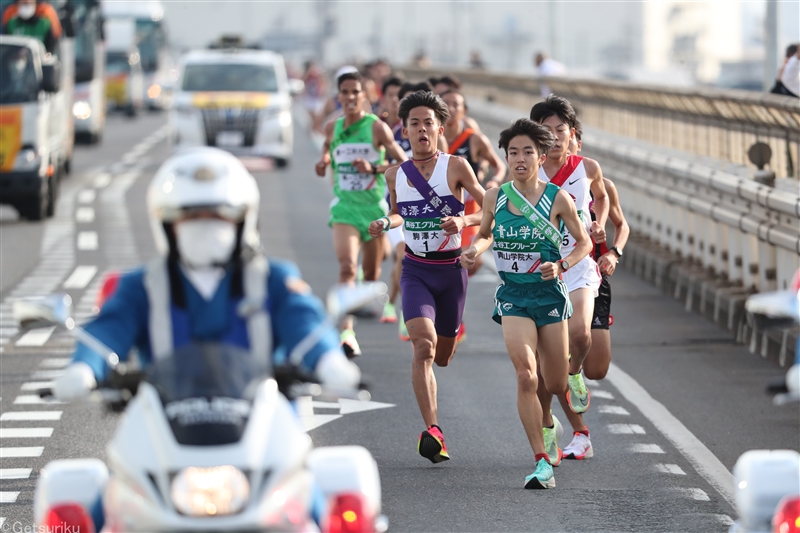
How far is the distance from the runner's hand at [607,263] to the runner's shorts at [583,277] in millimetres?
55

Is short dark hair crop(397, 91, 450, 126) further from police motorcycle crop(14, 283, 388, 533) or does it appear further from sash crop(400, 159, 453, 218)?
Answer: police motorcycle crop(14, 283, 388, 533)

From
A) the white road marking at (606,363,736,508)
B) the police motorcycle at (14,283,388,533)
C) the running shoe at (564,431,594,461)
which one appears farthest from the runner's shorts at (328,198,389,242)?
the police motorcycle at (14,283,388,533)

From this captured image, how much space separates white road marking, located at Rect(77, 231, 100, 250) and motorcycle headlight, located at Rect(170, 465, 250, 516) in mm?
15488

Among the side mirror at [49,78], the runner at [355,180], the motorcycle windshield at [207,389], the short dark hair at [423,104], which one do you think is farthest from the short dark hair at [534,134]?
the side mirror at [49,78]

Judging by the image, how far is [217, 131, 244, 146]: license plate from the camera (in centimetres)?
3120

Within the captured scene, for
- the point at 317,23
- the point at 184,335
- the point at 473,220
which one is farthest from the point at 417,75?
the point at 317,23

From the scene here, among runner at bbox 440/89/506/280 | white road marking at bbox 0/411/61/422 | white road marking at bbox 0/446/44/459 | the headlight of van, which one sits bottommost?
the headlight of van

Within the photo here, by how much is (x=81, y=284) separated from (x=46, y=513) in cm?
1165

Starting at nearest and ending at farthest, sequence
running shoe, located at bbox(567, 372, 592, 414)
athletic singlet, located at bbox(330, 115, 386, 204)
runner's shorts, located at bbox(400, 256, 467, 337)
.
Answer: running shoe, located at bbox(567, 372, 592, 414) → runner's shorts, located at bbox(400, 256, 467, 337) → athletic singlet, located at bbox(330, 115, 386, 204)

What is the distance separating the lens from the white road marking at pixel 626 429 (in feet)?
31.8

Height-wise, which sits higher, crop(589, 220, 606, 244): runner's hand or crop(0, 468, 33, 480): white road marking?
crop(589, 220, 606, 244): runner's hand

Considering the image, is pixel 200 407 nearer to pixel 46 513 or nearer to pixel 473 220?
pixel 46 513

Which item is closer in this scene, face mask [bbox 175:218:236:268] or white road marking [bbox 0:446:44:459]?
face mask [bbox 175:218:236:268]

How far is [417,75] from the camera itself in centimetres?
4666
